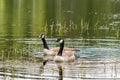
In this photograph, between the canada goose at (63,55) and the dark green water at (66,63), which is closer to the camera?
the dark green water at (66,63)

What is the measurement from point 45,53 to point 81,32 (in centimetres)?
1161

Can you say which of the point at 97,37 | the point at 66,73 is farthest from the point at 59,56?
the point at 97,37

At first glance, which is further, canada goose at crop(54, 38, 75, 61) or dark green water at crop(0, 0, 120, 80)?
canada goose at crop(54, 38, 75, 61)

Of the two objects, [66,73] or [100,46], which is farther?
[100,46]

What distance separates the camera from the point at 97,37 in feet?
132

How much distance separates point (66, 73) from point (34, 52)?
736 cm

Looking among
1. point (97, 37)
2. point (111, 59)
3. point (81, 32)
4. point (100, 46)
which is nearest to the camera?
point (111, 59)

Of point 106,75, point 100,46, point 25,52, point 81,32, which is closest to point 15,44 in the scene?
point 25,52

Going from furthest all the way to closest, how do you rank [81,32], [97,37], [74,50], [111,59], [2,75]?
[81,32] → [97,37] → [74,50] → [111,59] → [2,75]

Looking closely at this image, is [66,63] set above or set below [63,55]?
below

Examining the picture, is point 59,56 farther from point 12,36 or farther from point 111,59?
point 12,36

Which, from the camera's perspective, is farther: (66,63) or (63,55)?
(63,55)

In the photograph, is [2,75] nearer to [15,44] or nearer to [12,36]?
[15,44]

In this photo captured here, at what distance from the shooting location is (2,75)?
2494cm
